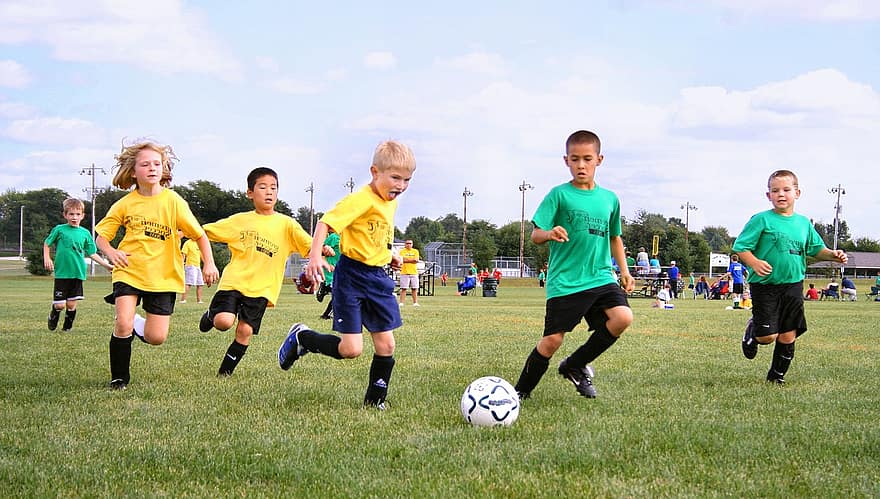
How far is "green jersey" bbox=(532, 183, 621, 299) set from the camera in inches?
234

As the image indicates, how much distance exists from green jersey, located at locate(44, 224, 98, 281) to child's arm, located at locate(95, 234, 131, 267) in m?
5.63

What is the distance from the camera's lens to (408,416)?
17.5 ft

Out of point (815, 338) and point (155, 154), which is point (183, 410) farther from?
point (815, 338)

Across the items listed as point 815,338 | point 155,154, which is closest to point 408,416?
point 155,154

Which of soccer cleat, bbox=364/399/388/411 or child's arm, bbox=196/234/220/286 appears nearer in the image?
soccer cleat, bbox=364/399/388/411

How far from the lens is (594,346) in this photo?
6109 millimetres

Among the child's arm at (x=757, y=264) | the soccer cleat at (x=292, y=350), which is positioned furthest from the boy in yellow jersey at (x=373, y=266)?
the child's arm at (x=757, y=264)

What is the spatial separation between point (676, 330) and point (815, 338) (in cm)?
221

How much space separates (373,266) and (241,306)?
2.12 meters

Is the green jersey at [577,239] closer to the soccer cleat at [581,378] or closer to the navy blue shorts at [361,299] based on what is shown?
the soccer cleat at [581,378]

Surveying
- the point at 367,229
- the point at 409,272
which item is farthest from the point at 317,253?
the point at 409,272

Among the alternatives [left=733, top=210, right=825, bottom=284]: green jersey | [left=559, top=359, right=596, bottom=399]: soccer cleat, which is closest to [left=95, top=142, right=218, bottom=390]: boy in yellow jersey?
[left=559, top=359, right=596, bottom=399]: soccer cleat

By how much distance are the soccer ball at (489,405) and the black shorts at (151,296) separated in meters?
2.89

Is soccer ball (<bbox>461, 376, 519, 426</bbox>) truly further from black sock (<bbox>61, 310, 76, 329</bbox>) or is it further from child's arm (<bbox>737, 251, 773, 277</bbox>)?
black sock (<bbox>61, 310, 76, 329</bbox>)
